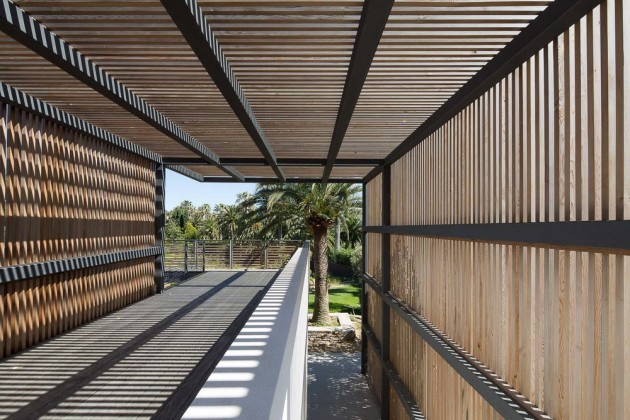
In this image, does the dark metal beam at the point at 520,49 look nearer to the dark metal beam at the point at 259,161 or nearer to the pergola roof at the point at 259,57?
the pergola roof at the point at 259,57

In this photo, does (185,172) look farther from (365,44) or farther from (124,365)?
(365,44)

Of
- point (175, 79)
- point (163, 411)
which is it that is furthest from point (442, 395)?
point (175, 79)

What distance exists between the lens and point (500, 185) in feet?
14.3

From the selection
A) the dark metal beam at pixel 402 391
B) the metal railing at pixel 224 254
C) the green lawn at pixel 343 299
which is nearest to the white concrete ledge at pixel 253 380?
the dark metal beam at pixel 402 391

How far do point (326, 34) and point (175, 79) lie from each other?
2150 mm

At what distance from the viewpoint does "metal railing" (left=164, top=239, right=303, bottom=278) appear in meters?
17.5

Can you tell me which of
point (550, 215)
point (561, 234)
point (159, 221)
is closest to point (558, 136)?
point (550, 215)

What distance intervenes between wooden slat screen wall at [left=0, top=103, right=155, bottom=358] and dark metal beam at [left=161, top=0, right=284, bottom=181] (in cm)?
285

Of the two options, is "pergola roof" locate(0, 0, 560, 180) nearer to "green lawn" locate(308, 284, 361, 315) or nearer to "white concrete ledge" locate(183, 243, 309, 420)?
"white concrete ledge" locate(183, 243, 309, 420)

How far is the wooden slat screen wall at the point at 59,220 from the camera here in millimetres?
6016

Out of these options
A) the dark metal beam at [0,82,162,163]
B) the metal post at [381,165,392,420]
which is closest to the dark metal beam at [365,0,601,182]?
the metal post at [381,165,392,420]

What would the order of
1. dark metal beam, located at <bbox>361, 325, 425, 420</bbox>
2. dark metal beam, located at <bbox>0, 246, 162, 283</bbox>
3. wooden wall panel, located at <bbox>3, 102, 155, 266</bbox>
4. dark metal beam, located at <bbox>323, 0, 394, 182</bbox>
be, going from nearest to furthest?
dark metal beam, located at <bbox>323, 0, 394, 182</bbox> → dark metal beam, located at <bbox>0, 246, 162, 283</bbox> → wooden wall panel, located at <bbox>3, 102, 155, 266</bbox> → dark metal beam, located at <bbox>361, 325, 425, 420</bbox>

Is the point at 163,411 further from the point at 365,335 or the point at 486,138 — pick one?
the point at 365,335

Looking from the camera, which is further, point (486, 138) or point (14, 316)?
point (14, 316)
